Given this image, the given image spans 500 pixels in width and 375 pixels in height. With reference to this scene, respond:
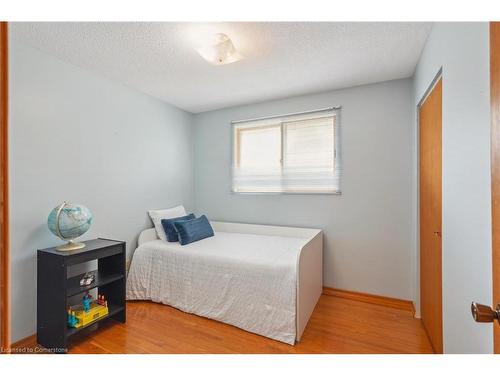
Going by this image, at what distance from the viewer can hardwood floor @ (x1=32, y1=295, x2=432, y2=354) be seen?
1831 mm

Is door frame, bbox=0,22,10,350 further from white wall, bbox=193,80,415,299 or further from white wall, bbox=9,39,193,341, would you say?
white wall, bbox=193,80,415,299

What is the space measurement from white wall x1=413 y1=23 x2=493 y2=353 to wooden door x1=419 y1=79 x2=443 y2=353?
10.2 inches

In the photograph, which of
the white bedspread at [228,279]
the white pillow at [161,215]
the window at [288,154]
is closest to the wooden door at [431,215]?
the window at [288,154]

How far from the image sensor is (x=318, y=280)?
103 inches

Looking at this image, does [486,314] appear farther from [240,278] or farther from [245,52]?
[245,52]

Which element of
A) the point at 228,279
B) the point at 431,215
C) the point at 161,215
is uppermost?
the point at 431,215

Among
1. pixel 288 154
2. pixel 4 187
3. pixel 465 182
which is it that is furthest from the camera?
pixel 288 154

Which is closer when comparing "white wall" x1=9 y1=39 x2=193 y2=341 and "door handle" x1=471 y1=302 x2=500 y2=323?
"door handle" x1=471 y1=302 x2=500 y2=323

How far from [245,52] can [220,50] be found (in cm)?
31

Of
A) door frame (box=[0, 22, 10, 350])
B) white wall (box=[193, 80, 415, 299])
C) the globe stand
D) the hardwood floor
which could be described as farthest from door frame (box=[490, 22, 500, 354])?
the globe stand

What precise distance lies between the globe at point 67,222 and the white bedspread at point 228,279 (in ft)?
2.70

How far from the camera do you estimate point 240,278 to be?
6.95ft

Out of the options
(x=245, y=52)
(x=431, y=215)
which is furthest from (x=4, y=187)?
(x=431, y=215)
